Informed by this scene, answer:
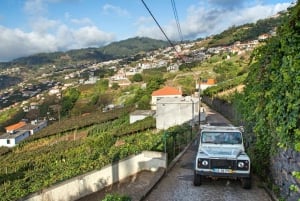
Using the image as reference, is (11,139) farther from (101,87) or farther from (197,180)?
(197,180)

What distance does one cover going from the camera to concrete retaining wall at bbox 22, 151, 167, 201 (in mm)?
13070

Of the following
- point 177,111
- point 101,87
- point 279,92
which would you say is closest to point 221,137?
point 279,92

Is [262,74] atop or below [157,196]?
atop

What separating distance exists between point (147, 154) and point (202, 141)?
385cm

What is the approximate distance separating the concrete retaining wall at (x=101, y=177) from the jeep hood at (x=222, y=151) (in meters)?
2.96

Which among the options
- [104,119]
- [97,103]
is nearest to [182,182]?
[104,119]

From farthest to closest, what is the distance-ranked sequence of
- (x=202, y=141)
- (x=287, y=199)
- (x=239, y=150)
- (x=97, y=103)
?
(x=97, y=103)
(x=202, y=141)
(x=239, y=150)
(x=287, y=199)

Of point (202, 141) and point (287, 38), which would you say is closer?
point (287, 38)

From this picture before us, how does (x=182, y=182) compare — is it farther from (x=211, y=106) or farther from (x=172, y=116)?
(x=211, y=106)

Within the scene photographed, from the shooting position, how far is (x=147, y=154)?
14.5m

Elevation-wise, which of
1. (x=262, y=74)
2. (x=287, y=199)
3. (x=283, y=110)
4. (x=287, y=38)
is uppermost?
(x=287, y=38)

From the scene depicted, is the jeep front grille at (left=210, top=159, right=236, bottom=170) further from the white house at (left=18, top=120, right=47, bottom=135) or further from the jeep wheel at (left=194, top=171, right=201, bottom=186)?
the white house at (left=18, top=120, right=47, bottom=135)

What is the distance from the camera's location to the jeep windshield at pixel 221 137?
11.1 m

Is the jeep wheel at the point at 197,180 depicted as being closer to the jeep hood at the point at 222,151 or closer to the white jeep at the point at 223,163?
the white jeep at the point at 223,163
